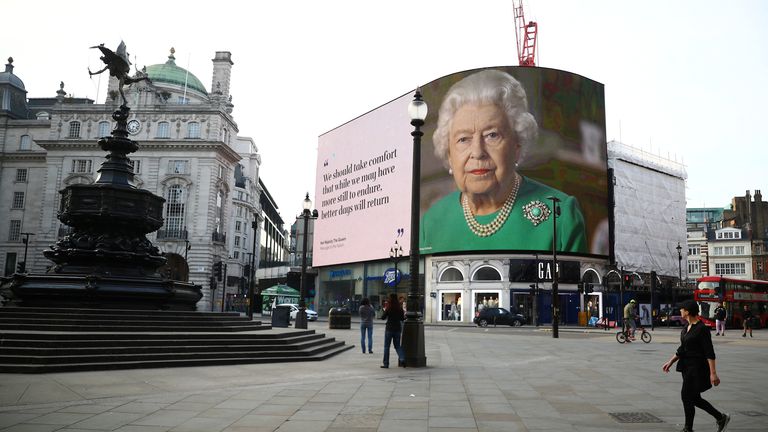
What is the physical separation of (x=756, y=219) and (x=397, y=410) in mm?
115334

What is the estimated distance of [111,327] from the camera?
14062 mm

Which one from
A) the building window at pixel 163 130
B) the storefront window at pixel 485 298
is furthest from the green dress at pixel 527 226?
the building window at pixel 163 130

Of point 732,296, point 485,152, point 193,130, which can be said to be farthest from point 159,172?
point 732,296

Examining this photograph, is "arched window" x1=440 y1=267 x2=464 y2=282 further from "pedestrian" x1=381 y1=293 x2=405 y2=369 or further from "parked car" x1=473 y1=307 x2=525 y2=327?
"pedestrian" x1=381 y1=293 x2=405 y2=369

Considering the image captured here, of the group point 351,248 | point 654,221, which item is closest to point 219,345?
point 351,248

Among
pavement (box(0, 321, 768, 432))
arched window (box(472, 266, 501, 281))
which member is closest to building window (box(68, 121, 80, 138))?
arched window (box(472, 266, 501, 281))

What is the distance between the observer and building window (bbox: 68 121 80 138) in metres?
70.9

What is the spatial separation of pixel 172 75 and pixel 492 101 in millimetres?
48500

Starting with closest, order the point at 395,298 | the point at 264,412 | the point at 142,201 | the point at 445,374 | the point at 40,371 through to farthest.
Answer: the point at 264,412 → the point at 40,371 → the point at 445,374 → the point at 395,298 → the point at 142,201

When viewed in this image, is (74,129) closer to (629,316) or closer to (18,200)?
(18,200)

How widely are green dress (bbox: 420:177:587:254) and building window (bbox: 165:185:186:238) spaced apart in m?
31.6

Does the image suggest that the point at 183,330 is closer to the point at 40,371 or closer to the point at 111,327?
the point at 111,327

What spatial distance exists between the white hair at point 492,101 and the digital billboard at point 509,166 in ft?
0.31

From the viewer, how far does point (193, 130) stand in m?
70.1
